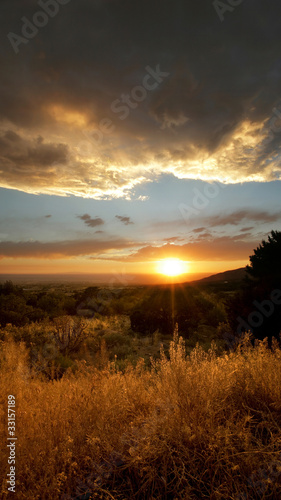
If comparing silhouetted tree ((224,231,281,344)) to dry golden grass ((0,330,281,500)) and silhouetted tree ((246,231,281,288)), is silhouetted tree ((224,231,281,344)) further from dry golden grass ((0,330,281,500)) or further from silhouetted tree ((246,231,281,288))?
silhouetted tree ((246,231,281,288))

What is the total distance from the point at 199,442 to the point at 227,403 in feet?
2.81

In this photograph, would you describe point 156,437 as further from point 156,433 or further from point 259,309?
point 259,309

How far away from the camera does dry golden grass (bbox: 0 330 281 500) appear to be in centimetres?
229

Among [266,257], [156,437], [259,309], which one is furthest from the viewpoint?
[266,257]

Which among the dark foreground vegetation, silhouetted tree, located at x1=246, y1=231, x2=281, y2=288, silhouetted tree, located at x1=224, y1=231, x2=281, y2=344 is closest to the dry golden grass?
the dark foreground vegetation

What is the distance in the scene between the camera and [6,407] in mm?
3666

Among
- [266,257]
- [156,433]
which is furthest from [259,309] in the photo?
[266,257]

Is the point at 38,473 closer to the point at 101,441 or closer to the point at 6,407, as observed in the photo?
the point at 101,441

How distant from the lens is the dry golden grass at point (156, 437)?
2.29 metres

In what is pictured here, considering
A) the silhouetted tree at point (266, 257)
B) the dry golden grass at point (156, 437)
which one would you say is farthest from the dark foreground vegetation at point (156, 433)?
the silhouetted tree at point (266, 257)

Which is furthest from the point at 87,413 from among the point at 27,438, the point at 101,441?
the point at 27,438

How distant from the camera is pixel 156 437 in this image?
263 centimetres

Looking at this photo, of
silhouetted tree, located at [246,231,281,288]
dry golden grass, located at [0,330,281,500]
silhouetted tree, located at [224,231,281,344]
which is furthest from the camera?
silhouetted tree, located at [246,231,281,288]

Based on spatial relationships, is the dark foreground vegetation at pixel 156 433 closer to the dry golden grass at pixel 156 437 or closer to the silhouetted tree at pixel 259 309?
the dry golden grass at pixel 156 437
